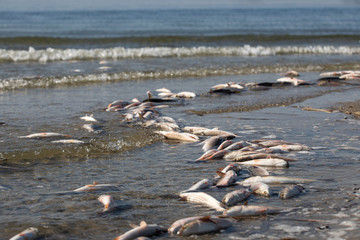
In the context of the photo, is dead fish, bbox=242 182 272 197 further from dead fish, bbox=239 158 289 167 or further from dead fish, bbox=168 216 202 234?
dead fish, bbox=168 216 202 234

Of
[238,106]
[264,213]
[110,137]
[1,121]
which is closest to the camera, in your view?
[264,213]

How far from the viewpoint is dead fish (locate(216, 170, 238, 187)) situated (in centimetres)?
581

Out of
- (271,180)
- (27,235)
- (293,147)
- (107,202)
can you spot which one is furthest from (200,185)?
(293,147)

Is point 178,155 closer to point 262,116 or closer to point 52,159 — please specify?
point 52,159

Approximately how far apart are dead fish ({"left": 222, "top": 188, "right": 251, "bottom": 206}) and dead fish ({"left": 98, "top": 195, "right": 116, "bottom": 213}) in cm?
109

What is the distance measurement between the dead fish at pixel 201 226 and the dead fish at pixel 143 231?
0.19m

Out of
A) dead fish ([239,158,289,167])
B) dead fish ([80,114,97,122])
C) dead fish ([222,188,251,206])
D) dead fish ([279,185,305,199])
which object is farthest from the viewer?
dead fish ([80,114,97,122])

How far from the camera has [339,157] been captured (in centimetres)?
699

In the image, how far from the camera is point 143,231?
4.40 m

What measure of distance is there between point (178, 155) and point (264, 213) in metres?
2.55

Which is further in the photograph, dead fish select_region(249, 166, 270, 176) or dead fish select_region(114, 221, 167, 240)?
dead fish select_region(249, 166, 270, 176)

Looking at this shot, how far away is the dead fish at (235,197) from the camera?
5234 mm

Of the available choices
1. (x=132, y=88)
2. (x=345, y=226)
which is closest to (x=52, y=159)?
(x=345, y=226)

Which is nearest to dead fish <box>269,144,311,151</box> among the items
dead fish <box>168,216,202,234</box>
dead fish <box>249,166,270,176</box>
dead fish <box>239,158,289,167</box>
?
dead fish <box>239,158,289,167</box>
